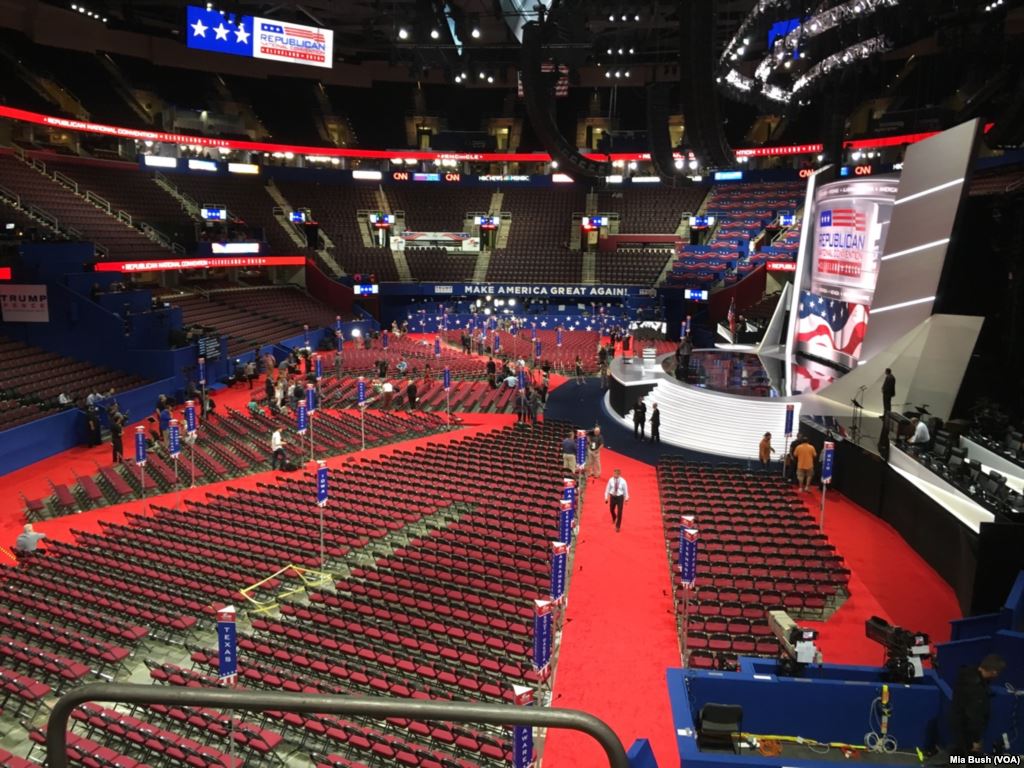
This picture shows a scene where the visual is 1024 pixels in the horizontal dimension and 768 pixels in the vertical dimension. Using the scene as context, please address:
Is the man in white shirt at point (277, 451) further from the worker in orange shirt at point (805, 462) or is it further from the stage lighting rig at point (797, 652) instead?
the stage lighting rig at point (797, 652)

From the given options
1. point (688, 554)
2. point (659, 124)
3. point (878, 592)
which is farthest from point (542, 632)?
point (659, 124)

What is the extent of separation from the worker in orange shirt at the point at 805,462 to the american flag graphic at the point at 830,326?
558 cm

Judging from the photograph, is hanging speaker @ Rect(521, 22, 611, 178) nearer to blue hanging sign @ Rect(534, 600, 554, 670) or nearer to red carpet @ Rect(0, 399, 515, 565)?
red carpet @ Rect(0, 399, 515, 565)

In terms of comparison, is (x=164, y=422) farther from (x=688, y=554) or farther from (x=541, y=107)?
(x=688, y=554)

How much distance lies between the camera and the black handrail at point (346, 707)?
5.97 feet

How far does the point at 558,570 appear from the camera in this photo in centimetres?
1209

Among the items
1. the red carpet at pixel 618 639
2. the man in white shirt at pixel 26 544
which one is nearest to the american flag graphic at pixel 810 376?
the red carpet at pixel 618 639

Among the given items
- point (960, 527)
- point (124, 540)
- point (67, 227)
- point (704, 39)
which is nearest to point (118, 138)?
point (67, 227)

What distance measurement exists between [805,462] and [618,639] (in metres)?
10.6

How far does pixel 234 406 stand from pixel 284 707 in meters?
32.0

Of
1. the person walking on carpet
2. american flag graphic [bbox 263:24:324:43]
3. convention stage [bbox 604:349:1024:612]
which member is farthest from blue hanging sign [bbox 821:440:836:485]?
american flag graphic [bbox 263:24:324:43]

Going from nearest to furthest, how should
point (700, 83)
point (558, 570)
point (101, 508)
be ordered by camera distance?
point (558, 570) < point (700, 83) < point (101, 508)

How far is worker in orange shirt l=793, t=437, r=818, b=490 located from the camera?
2102 centimetres

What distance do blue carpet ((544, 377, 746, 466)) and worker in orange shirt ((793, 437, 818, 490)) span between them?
304 cm
